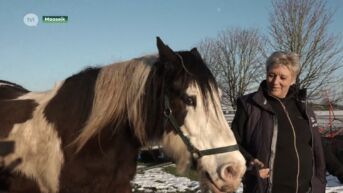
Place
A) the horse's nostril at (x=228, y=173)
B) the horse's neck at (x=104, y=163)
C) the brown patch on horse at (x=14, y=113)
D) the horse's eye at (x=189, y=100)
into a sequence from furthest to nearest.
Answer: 1. the brown patch on horse at (x=14, y=113)
2. the horse's neck at (x=104, y=163)
3. the horse's eye at (x=189, y=100)
4. the horse's nostril at (x=228, y=173)

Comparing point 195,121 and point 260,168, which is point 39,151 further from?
point 260,168

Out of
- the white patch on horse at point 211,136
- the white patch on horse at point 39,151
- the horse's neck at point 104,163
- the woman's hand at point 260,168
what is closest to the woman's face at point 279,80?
the woman's hand at point 260,168

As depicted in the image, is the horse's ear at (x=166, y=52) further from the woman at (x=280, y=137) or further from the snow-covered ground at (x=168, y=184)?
the snow-covered ground at (x=168, y=184)

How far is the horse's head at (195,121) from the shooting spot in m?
2.31

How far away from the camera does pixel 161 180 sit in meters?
8.48

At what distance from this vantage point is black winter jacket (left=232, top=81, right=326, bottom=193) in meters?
2.87

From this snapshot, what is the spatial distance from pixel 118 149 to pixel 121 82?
466 millimetres

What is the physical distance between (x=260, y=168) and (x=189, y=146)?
0.71 m

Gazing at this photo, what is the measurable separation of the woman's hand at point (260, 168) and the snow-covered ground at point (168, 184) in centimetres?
410

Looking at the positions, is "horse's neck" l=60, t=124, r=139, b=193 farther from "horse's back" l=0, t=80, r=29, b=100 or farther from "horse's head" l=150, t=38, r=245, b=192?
"horse's back" l=0, t=80, r=29, b=100

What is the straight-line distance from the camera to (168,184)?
7945mm

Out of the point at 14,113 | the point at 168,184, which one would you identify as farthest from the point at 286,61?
the point at 168,184

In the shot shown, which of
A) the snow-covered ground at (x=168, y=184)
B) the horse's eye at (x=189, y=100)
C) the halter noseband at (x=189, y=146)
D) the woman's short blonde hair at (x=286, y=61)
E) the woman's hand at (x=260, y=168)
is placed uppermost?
the woman's short blonde hair at (x=286, y=61)

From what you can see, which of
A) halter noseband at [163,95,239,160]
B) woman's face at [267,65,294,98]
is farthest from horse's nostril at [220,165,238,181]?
woman's face at [267,65,294,98]
